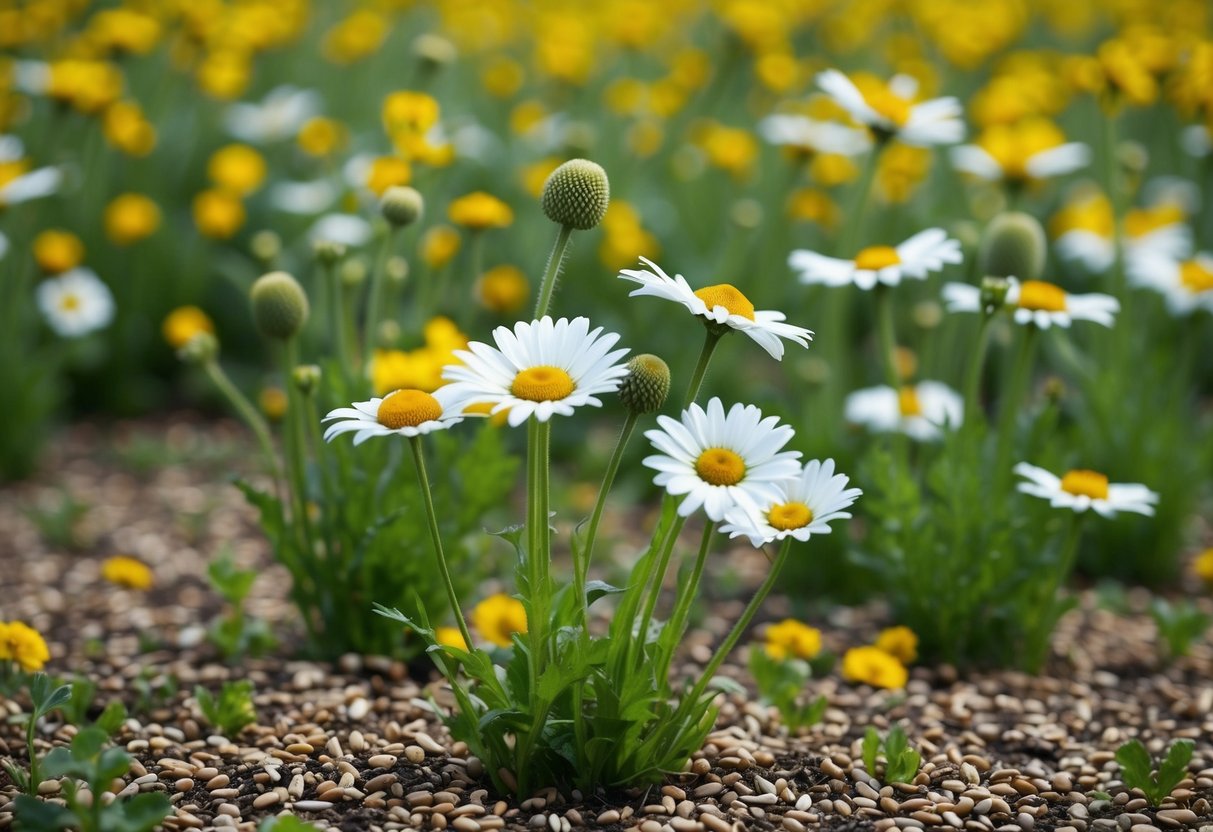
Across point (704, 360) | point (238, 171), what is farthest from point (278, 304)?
point (238, 171)

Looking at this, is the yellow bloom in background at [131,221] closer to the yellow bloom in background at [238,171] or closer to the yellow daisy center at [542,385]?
the yellow bloom in background at [238,171]

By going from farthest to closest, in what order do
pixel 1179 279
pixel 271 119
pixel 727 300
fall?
pixel 271 119, pixel 1179 279, pixel 727 300

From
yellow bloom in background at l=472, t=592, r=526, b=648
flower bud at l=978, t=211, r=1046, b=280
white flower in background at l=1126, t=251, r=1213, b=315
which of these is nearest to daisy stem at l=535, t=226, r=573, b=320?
yellow bloom in background at l=472, t=592, r=526, b=648

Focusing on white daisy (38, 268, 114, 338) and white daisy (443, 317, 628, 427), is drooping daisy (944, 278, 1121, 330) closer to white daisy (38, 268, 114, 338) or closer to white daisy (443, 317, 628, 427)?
white daisy (443, 317, 628, 427)

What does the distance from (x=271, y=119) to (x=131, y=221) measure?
1.02 metres

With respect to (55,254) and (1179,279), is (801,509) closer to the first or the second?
(1179,279)

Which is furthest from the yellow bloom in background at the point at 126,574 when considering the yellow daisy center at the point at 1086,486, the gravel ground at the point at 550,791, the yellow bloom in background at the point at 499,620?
the yellow daisy center at the point at 1086,486

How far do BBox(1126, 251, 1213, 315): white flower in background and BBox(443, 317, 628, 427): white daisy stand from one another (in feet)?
8.33

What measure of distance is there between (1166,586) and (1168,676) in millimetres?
760

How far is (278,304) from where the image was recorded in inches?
103

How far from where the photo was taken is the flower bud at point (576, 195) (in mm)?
2072

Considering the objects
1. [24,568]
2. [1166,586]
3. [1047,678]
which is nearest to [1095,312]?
[1047,678]

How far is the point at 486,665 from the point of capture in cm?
204

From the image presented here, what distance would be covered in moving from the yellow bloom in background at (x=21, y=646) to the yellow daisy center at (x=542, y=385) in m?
1.32
